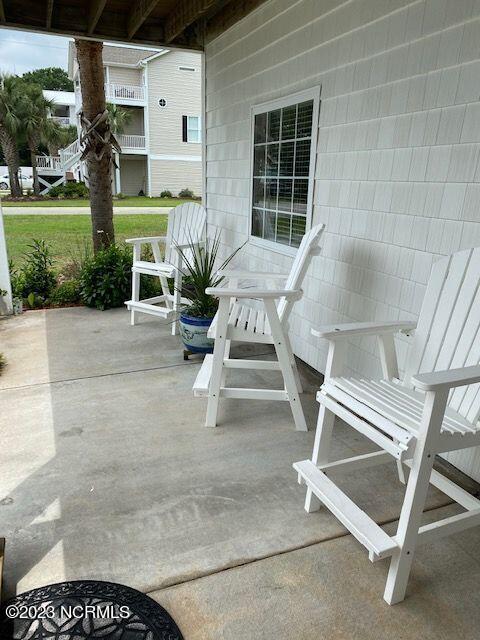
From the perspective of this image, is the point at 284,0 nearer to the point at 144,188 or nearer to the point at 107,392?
the point at 107,392

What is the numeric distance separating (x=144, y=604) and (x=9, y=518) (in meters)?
0.73

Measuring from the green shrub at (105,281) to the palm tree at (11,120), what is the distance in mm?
15605

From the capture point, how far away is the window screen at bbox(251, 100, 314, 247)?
10.6 feet

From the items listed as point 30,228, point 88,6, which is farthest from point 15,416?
point 30,228

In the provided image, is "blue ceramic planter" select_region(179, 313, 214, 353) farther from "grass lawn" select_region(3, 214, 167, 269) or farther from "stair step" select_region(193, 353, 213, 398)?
"grass lawn" select_region(3, 214, 167, 269)

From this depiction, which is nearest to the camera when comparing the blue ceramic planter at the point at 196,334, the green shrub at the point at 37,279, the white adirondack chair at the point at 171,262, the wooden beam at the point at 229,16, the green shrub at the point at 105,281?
the blue ceramic planter at the point at 196,334

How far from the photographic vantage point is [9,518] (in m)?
1.82

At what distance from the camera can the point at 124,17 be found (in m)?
4.39

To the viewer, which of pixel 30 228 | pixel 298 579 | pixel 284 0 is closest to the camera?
pixel 298 579

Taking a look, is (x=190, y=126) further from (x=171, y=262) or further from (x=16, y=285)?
(x=171, y=262)

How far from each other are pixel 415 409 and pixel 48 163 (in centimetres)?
2460

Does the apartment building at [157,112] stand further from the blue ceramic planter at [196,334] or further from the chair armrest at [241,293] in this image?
the chair armrest at [241,293]

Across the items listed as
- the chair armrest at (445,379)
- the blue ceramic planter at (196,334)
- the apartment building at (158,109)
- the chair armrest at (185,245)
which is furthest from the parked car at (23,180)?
the chair armrest at (445,379)

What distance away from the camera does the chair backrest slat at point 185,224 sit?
14.2ft
